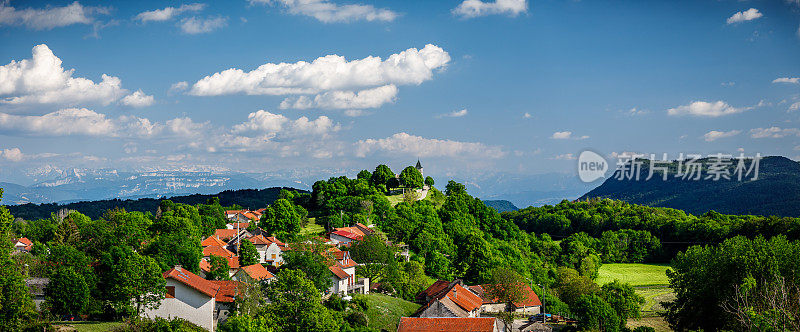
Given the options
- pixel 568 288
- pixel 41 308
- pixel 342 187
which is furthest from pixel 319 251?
pixel 342 187

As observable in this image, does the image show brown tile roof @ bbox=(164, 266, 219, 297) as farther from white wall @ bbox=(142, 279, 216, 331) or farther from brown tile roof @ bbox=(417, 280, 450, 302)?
brown tile roof @ bbox=(417, 280, 450, 302)

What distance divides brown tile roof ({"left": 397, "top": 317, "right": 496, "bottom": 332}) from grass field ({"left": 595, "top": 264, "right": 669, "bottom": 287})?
47.6m

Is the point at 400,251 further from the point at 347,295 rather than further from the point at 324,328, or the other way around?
the point at 324,328

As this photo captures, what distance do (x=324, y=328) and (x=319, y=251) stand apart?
11560 millimetres

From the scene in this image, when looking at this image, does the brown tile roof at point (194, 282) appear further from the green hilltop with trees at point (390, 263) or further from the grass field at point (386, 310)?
→ the grass field at point (386, 310)

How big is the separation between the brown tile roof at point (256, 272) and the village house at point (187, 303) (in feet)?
25.1

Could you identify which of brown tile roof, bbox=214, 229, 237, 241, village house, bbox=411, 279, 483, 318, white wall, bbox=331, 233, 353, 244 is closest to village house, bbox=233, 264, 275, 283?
village house, bbox=411, 279, 483, 318

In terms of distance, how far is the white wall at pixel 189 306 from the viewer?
3956 centimetres

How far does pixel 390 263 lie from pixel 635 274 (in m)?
55.7

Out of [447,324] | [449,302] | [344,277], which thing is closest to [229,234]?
[344,277]

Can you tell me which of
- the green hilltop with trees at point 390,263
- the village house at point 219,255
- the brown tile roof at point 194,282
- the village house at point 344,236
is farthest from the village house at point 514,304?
the brown tile roof at point 194,282

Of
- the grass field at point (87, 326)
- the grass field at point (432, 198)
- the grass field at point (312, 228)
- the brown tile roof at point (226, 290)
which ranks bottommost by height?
the grass field at point (87, 326)

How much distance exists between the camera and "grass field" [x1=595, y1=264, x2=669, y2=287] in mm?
88125

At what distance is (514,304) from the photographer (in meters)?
57.5
